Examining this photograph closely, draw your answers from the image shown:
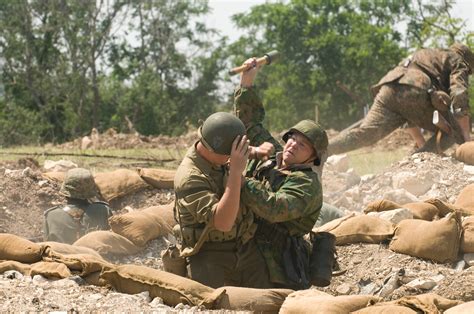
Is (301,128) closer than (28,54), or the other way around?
(301,128)

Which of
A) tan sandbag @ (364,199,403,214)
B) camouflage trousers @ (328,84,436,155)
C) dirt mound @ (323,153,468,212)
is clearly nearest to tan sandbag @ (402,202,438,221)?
tan sandbag @ (364,199,403,214)

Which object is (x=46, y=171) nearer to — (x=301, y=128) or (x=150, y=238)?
(x=150, y=238)

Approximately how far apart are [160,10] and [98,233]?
32.5 meters

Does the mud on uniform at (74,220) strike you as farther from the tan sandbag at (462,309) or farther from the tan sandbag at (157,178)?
the tan sandbag at (462,309)

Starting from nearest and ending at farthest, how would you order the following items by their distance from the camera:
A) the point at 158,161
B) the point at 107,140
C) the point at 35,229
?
the point at 35,229 → the point at 158,161 → the point at 107,140

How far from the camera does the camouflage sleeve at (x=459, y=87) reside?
12242mm

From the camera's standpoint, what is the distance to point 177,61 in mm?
39344

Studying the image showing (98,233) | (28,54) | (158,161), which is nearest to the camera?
(98,233)

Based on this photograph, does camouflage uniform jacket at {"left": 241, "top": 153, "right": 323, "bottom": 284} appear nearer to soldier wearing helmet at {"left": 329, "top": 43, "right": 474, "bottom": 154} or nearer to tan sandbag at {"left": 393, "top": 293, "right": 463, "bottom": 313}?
tan sandbag at {"left": 393, "top": 293, "right": 463, "bottom": 313}

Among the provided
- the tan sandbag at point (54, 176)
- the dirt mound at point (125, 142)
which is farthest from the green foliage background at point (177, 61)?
the tan sandbag at point (54, 176)

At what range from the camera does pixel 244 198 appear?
6.28 m

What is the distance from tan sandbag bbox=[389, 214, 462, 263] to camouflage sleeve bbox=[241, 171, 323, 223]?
5.43 feet

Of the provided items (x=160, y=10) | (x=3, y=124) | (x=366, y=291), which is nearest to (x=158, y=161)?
(x=366, y=291)

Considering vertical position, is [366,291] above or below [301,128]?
below
